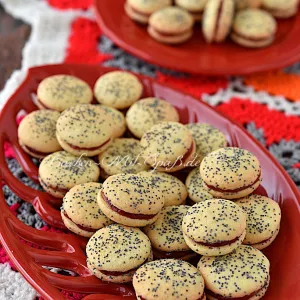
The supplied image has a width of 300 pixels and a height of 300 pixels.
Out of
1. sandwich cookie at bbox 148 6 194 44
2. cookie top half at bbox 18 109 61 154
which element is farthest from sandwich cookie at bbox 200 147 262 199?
sandwich cookie at bbox 148 6 194 44

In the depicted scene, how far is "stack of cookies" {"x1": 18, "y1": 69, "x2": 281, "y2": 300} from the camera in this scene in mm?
830

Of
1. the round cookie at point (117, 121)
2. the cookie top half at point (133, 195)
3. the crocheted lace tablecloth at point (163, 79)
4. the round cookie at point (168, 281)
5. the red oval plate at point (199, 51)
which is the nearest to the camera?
the round cookie at point (168, 281)

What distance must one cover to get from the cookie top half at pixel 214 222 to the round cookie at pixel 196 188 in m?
0.08

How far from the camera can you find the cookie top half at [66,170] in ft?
3.27

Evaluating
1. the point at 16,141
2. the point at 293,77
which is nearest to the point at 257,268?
the point at 16,141

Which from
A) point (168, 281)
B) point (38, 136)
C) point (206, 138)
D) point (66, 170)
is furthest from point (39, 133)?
point (168, 281)

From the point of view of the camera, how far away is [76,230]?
36.3 inches

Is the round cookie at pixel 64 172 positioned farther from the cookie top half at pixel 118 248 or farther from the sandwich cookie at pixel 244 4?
the sandwich cookie at pixel 244 4

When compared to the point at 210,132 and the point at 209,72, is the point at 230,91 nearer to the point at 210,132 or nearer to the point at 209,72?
the point at 209,72

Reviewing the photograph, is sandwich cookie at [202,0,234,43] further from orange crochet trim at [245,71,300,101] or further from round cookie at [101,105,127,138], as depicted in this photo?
round cookie at [101,105,127,138]

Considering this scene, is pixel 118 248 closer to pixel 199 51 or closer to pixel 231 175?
pixel 231 175

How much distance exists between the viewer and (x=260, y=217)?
0.92 meters

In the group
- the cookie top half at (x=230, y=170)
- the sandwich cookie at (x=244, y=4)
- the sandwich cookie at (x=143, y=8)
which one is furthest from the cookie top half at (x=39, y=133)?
the sandwich cookie at (x=244, y=4)

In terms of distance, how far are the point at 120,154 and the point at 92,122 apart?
88 mm
